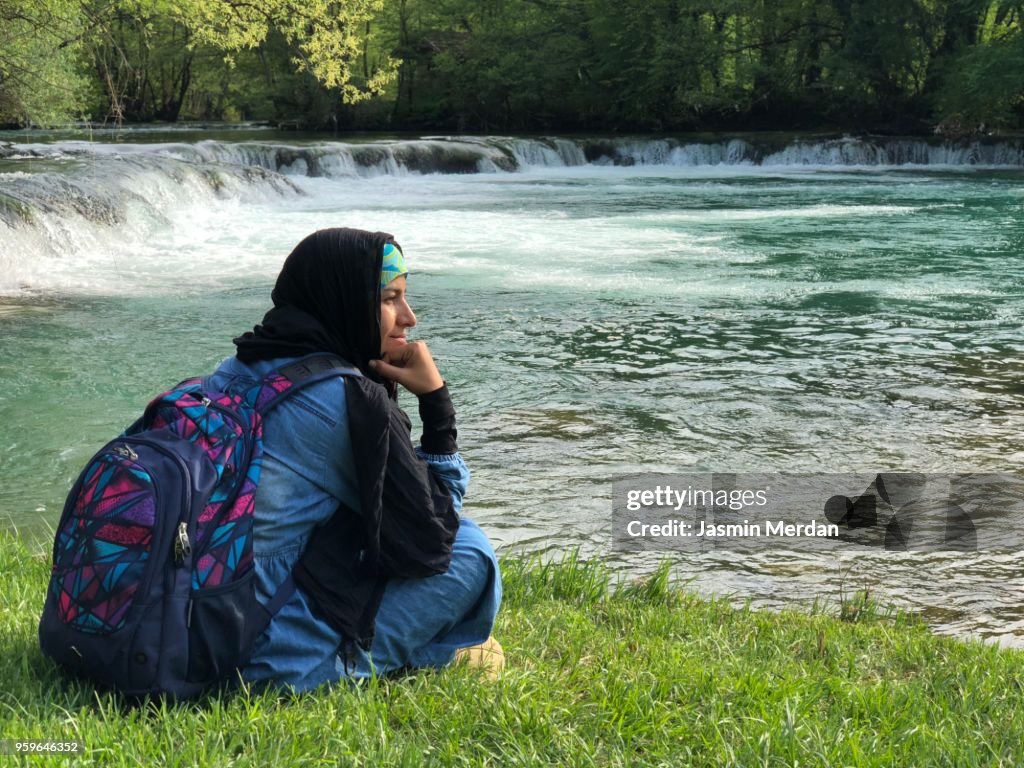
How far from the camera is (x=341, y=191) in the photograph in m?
25.9

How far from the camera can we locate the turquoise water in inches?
237

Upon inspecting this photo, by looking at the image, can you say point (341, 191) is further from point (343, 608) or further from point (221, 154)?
point (343, 608)

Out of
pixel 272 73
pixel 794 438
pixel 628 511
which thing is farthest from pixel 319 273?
pixel 272 73

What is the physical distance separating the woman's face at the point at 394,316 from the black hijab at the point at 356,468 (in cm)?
4

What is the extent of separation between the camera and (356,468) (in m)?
2.73

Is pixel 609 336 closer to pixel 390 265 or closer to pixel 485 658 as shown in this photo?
pixel 485 658

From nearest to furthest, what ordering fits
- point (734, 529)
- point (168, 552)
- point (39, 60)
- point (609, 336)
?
point (168, 552) < point (734, 529) < point (609, 336) < point (39, 60)

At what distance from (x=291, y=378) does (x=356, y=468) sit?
257 mm

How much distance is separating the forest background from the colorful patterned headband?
2627cm

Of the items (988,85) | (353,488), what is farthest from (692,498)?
(988,85)

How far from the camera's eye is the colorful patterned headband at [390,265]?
2.87m

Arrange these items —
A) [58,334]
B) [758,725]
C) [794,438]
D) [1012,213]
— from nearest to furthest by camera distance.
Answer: [758,725] → [794,438] → [58,334] → [1012,213]

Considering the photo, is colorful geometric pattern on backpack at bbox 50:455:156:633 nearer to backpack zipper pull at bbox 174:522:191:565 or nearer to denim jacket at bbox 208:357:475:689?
backpack zipper pull at bbox 174:522:191:565

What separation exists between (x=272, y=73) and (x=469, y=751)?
169 feet
